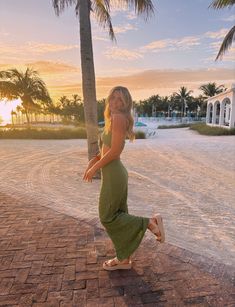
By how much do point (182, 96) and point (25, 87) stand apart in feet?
168

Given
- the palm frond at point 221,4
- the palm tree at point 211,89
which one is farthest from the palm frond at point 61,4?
the palm tree at point 211,89

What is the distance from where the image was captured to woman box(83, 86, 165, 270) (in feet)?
7.45

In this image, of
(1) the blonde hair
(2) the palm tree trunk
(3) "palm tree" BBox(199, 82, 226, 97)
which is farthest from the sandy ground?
(3) "palm tree" BBox(199, 82, 226, 97)

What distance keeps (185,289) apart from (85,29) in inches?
235

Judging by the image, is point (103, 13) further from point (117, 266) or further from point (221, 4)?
point (221, 4)

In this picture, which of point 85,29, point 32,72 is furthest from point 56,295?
point 32,72

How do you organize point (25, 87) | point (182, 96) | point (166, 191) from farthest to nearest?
point (182, 96) → point (25, 87) → point (166, 191)

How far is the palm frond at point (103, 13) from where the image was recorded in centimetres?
730

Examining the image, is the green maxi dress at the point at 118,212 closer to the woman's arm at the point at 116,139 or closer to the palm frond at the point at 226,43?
the woman's arm at the point at 116,139

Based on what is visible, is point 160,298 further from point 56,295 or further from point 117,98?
point 117,98

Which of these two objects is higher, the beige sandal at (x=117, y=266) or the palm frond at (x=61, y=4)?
the palm frond at (x=61, y=4)

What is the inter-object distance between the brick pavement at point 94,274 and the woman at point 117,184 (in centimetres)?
25

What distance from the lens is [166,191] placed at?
18.5ft

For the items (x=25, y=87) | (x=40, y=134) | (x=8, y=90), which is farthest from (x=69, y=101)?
(x=40, y=134)
